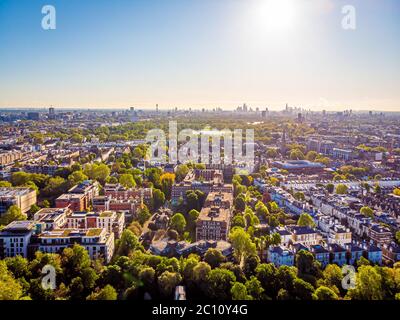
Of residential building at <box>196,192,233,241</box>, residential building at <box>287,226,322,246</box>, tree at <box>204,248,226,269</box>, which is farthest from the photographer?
residential building at <box>196,192,233,241</box>

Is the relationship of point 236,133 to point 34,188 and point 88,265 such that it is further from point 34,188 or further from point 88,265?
point 88,265

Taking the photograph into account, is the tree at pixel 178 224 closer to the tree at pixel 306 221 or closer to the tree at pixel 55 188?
the tree at pixel 306 221

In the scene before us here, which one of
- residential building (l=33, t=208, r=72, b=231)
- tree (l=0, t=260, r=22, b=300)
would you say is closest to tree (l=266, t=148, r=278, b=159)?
residential building (l=33, t=208, r=72, b=231)

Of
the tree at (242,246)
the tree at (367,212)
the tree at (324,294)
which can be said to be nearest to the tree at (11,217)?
the tree at (242,246)

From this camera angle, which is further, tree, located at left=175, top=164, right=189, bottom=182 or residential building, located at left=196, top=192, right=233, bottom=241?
tree, located at left=175, top=164, right=189, bottom=182

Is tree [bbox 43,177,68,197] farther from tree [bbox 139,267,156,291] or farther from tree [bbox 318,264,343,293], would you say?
tree [bbox 318,264,343,293]

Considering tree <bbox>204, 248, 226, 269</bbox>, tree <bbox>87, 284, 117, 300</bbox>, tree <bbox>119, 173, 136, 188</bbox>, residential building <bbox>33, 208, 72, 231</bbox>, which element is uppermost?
tree <bbox>119, 173, 136, 188</bbox>

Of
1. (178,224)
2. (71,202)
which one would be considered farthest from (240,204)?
(71,202)
